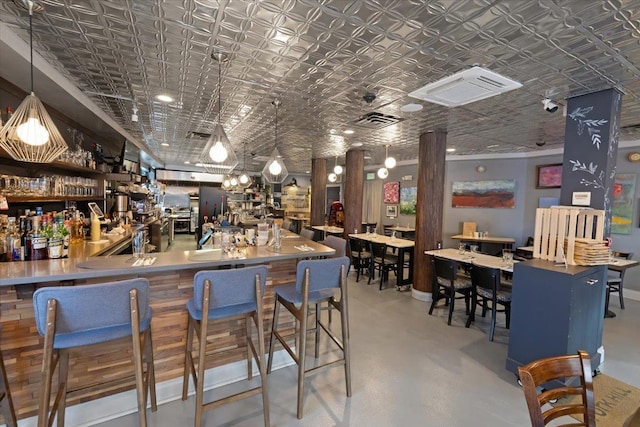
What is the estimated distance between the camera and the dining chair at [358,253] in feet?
18.9

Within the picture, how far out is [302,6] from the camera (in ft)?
5.72

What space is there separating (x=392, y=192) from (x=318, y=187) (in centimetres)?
243

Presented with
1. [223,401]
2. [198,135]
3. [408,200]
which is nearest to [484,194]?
[408,200]

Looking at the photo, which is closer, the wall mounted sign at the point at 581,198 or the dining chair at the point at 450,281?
the wall mounted sign at the point at 581,198

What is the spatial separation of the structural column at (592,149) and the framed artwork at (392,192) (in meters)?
5.77

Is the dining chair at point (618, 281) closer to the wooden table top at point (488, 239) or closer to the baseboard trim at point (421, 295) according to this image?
the wooden table top at point (488, 239)

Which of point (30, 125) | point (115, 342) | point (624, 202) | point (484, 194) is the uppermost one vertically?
point (30, 125)

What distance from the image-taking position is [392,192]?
8.89m

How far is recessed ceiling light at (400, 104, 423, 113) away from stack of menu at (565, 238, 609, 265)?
213cm

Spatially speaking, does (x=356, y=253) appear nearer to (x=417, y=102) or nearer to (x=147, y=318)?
(x=417, y=102)

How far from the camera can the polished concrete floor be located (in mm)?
2104

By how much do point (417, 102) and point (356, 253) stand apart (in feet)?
10.8

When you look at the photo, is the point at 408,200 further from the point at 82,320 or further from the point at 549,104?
the point at 82,320

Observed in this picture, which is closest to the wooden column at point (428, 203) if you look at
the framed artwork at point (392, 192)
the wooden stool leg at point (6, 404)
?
the framed artwork at point (392, 192)
